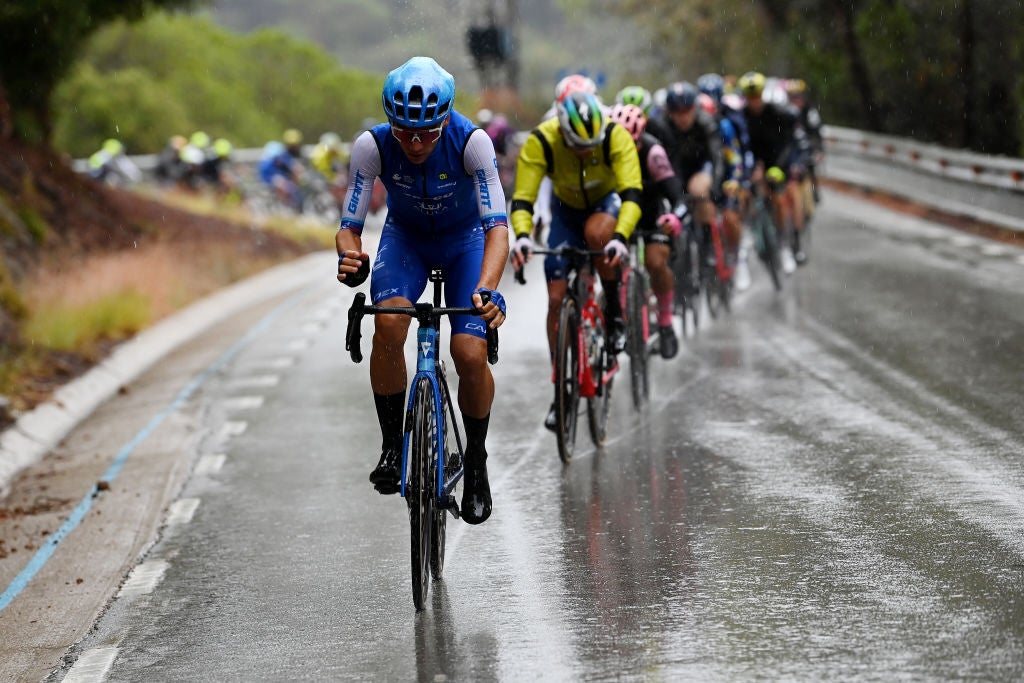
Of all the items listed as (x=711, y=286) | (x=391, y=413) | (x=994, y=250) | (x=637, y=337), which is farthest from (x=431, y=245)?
(x=994, y=250)

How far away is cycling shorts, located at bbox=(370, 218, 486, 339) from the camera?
781cm

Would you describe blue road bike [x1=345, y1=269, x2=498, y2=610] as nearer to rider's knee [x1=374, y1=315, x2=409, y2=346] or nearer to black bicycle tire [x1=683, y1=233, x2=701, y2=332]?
rider's knee [x1=374, y1=315, x2=409, y2=346]

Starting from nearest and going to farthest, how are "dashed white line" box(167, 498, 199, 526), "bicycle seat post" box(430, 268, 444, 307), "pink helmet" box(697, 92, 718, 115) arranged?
"bicycle seat post" box(430, 268, 444, 307) → "dashed white line" box(167, 498, 199, 526) → "pink helmet" box(697, 92, 718, 115)

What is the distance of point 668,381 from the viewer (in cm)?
1295

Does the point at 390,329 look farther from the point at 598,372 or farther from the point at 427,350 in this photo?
the point at 598,372

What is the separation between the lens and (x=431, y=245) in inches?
312

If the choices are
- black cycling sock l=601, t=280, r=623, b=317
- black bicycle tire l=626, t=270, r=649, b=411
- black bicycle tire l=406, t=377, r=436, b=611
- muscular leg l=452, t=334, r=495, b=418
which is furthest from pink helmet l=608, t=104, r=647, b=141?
black bicycle tire l=406, t=377, r=436, b=611

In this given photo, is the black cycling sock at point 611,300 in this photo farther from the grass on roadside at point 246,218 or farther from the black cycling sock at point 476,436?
the grass on roadside at point 246,218

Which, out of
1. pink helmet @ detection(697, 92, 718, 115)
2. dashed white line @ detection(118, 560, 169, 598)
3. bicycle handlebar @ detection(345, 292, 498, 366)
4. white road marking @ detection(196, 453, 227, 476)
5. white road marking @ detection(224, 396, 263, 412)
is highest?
pink helmet @ detection(697, 92, 718, 115)

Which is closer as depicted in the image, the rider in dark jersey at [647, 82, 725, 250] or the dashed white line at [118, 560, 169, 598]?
the dashed white line at [118, 560, 169, 598]

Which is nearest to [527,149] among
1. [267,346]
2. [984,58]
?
[267,346]

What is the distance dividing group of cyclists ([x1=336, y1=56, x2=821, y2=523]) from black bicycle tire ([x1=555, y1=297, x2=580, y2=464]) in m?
0.11

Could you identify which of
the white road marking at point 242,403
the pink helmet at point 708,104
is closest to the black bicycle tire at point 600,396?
the white road marking at point 242,403

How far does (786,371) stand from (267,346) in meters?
5.76
